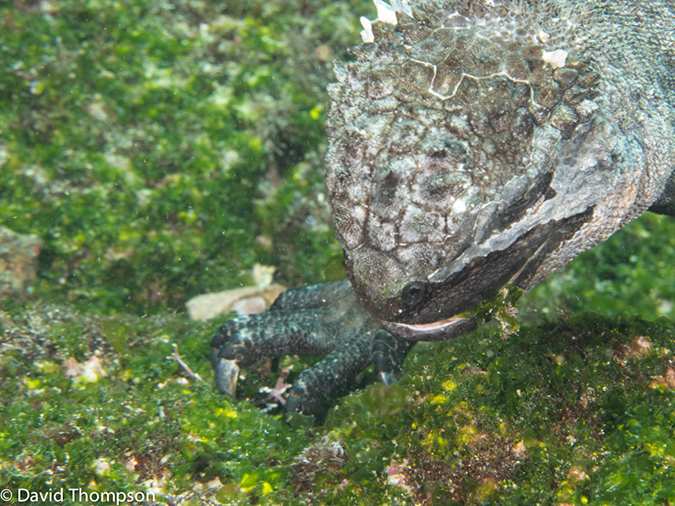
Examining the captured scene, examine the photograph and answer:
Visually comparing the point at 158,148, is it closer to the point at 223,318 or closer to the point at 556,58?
the point at 223,318

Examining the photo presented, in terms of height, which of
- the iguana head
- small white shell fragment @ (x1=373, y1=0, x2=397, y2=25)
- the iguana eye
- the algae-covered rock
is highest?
small white shell fragment @ (x1=373, y1=0, x2=397, y2=25)

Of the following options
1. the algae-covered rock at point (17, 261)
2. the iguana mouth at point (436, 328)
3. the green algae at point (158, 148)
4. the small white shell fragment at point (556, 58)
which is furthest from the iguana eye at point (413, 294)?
the algae-covered rock at point (17, 261)

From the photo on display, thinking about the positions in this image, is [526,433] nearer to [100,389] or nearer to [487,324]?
[487,324]

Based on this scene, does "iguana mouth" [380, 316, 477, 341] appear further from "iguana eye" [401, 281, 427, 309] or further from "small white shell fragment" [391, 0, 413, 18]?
"small white shell fragment" [391, 0, 413, 18]

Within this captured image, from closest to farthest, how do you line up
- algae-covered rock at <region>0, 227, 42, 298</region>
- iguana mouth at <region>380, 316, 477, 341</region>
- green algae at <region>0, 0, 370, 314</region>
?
iguana mouth at <region>380, 316, 477, 341</region> < algae-covered rock at <region>0, 227, 42, 298</region> < green algae at <region>0, 0, 370, 314</region>

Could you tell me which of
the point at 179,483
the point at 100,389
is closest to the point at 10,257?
the point at 100,389

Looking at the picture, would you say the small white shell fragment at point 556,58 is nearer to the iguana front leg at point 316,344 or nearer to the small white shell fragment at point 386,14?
the small white shell fragment at point 386,14

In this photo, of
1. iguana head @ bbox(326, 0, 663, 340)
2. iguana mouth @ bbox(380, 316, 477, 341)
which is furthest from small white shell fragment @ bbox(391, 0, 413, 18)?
iguana mouth @ bbox(380, 316, 477, 341)
